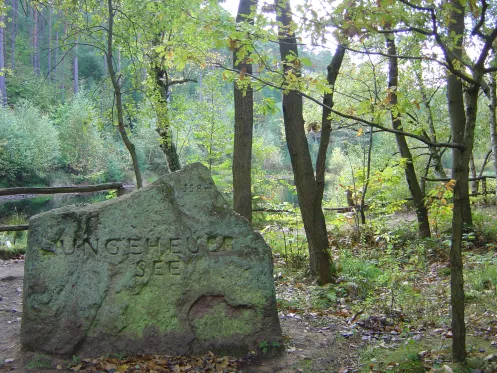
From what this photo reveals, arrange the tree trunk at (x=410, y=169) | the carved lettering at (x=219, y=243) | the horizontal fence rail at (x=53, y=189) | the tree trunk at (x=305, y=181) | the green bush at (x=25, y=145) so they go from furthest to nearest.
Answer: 1. the green bush at (x=25, y=145)
2. the tree trunk at (x=410, y=169)
3. the horizontal fence rail at (x=53, y=189)
4. the tree trunk at (x=305, y=181)
5. the carved lettering at (x=219, y=243)

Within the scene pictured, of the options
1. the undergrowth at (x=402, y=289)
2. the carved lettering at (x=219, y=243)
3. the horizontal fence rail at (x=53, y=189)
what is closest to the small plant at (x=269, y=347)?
the undergrowth at (x=402, y=289)

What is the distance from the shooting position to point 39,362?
13.6 ft

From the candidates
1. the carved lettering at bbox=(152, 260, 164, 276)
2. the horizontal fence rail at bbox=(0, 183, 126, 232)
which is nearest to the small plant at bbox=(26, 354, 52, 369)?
the carved lettering at bbox=(152, 260, 164, 276)

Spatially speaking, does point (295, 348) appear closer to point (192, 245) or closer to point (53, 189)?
point (192, 245)

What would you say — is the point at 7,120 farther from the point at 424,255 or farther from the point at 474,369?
the point at 474,369

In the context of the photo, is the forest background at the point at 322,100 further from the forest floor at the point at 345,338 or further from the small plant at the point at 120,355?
the small plant at the point at 120,355

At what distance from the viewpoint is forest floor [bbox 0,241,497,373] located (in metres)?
4.09

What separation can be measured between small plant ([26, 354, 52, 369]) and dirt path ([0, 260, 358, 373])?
11 mm

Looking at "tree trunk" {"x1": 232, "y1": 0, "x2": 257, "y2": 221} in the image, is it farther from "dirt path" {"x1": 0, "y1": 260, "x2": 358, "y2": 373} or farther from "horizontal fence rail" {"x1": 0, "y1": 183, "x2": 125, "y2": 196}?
"dirt path" {"x1": 0, "y1": 260, "x2": 358, "y2": 373}

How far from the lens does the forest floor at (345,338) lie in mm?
4090

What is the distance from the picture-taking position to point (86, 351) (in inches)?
171

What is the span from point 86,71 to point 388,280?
4699 centimetres

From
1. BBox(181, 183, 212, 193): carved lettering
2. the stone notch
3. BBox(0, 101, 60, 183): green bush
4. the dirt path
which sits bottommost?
the dirt path

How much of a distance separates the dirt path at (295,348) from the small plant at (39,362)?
0.01 metres
